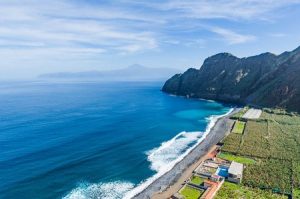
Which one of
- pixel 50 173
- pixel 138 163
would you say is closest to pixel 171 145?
pixel 138 163

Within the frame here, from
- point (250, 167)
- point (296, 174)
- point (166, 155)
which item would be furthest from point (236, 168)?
point (166, 155)

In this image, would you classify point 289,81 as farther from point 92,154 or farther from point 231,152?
point 92,154

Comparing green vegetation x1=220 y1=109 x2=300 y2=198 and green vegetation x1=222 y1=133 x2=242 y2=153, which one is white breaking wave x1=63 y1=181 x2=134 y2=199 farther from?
green vegetation x1=222 y1=133 x2=242 y2=153

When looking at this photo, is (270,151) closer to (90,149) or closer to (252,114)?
(252,114)

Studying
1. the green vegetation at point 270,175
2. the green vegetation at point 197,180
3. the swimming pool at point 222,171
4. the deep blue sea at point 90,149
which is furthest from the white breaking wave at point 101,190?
the green vegetation at point 270,175

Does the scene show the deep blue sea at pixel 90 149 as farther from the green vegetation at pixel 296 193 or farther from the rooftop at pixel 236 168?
the green vegetation at pixel 296 193

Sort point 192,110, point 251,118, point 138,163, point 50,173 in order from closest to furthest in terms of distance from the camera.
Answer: point 50,173
point 138,163
point 251,118
point 192,110
